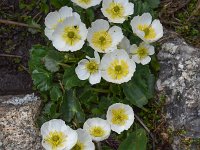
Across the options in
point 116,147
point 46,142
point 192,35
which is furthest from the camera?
point 192,35

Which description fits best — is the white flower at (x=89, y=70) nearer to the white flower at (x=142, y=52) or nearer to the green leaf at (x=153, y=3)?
the white flower at (x=142, y=52)

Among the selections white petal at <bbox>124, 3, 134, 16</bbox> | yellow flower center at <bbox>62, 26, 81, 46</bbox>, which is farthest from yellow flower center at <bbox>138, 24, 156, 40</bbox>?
yellow flower center at <bbox>62, 26, 81, 46</bbox>

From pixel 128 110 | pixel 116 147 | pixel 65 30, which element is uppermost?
pixel 65 30

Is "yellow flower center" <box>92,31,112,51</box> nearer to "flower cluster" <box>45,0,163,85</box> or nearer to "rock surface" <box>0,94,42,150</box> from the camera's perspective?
"flower cluster" <box>45,0,163,85</box>

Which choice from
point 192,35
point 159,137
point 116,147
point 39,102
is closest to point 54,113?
point 39,102

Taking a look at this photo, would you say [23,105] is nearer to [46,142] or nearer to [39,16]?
[46,142]

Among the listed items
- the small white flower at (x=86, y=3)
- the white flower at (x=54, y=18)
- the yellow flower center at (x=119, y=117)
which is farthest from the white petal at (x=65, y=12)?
the yellow flower center at (x=119, y=117)

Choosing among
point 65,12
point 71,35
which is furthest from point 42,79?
point 65,12

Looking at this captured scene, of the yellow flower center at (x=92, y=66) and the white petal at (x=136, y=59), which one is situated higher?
the white petal at (x=136, y=59)
